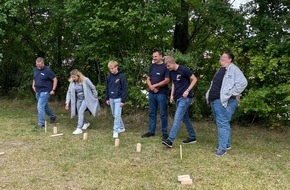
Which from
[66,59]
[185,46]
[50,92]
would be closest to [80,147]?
[50,92]

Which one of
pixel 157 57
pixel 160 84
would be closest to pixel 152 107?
pixel 160 84

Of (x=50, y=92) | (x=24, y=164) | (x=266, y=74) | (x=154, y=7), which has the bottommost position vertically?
(x=24, y=164)

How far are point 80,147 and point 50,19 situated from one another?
23.4ft

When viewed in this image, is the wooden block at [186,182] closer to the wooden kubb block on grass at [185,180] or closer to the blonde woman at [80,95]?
the wooden kubb block on grass at [185,180]

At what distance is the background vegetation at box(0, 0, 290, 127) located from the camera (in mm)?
8508

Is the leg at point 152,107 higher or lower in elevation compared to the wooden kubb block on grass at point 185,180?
higher

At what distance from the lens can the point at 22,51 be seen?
1401 cm

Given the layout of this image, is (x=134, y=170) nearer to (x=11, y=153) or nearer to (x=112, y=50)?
(x=11, y=153)

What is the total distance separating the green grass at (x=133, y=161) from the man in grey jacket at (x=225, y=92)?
45 cm

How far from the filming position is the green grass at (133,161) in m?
5.43

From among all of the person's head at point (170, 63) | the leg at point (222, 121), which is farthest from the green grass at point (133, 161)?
the person's head at point (170, 63)

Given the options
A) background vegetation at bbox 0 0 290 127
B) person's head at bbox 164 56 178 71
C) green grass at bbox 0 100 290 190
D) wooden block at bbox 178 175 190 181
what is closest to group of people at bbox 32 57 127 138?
green grass at bbox 0 100 290 190

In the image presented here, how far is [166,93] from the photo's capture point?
8.06 meters

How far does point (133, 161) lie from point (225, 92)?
1.91 metres
